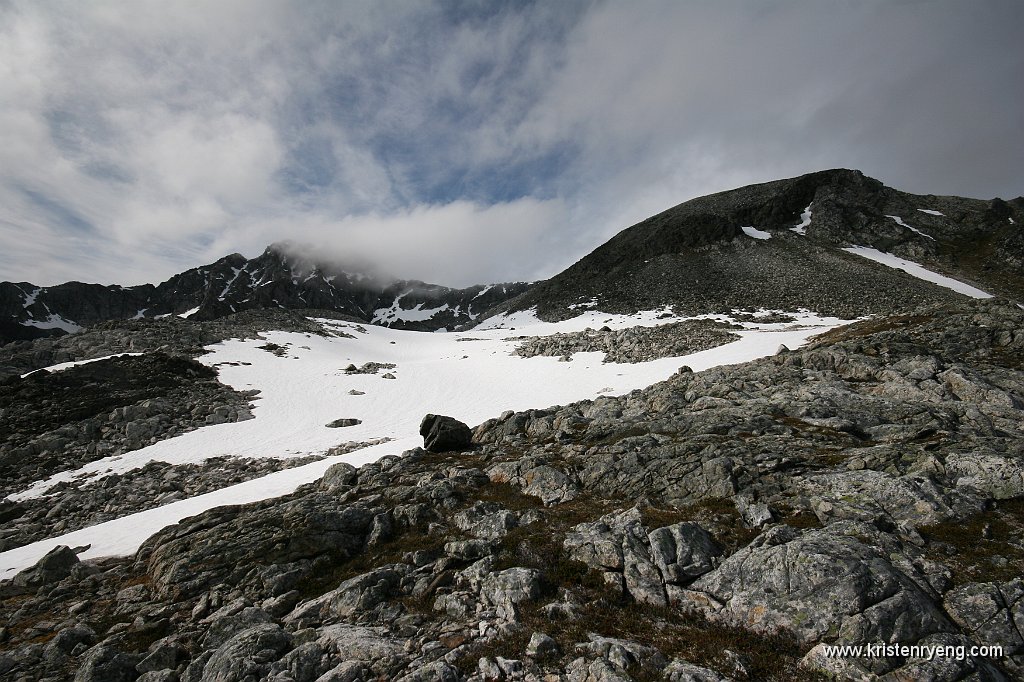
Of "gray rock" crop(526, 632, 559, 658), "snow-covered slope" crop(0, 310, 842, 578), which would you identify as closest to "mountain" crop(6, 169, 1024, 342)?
"snow-covered slope" crop(0, 310, 842, 578)

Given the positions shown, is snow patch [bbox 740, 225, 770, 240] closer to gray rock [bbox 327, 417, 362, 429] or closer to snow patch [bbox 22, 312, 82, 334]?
gray rock [bbox 327, 417, 362, 429]

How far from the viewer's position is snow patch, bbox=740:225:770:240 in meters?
95.9

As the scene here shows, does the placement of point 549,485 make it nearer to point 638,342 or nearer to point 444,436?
point 444,436

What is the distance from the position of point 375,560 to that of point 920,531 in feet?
46.7

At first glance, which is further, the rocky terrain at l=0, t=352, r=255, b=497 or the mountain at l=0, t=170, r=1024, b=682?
the rocky terrain at l=0, t=352, r=255, b=497

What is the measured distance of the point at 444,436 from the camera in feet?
69.7

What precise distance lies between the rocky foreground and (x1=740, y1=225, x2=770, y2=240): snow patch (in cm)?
8946

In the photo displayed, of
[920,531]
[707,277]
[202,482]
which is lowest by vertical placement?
[202,482]

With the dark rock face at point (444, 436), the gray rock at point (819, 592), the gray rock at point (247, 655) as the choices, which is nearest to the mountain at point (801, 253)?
the dark rock face at point (444, 436)

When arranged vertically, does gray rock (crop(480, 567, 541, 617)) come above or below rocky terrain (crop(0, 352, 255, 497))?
below

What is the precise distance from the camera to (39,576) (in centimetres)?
1294

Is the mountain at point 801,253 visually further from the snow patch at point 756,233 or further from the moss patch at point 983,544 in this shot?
the moss patch at point 983,544

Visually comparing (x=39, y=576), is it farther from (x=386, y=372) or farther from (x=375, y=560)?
(x=386, y=372)

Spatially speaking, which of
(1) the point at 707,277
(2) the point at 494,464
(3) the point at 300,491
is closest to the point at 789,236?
(1) the point at 707,277
